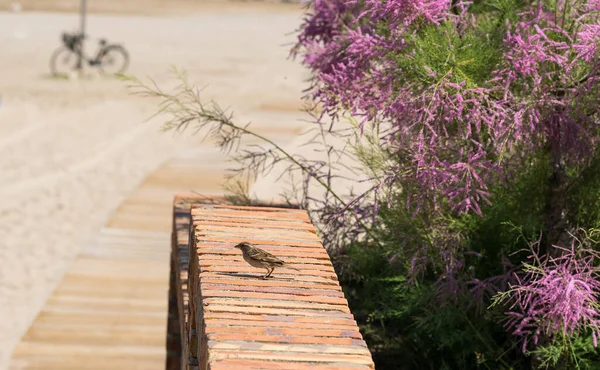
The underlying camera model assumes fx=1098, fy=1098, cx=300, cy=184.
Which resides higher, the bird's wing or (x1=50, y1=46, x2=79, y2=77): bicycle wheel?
the bird's wing

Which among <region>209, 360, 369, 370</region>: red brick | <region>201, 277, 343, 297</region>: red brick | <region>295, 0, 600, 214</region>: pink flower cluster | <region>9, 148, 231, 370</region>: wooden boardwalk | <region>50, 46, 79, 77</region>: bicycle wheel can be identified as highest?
<region>295, 0, 600, 214</region>: pink flower cluster

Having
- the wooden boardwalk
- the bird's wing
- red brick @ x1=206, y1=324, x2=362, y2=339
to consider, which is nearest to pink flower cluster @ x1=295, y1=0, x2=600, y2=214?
the bird's wing

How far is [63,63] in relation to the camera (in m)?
26.8

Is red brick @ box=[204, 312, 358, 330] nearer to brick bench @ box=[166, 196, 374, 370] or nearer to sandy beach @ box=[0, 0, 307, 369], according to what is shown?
brick bench @ box=[166, 196, 374, 370]

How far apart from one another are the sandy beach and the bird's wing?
2.14 metres

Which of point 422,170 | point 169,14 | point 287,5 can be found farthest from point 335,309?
point 287,5

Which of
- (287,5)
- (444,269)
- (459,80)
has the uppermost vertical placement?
(459,80)

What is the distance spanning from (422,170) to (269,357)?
6.41ft

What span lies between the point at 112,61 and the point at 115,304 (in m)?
17.3

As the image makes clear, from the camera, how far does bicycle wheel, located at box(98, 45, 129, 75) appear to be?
25866mm

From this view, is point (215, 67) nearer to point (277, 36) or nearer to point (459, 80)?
point (277, 36)

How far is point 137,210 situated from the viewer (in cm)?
1173

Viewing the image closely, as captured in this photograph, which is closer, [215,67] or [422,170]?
[422,170]

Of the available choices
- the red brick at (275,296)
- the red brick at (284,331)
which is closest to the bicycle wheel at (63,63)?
the red brick at (275,296)
